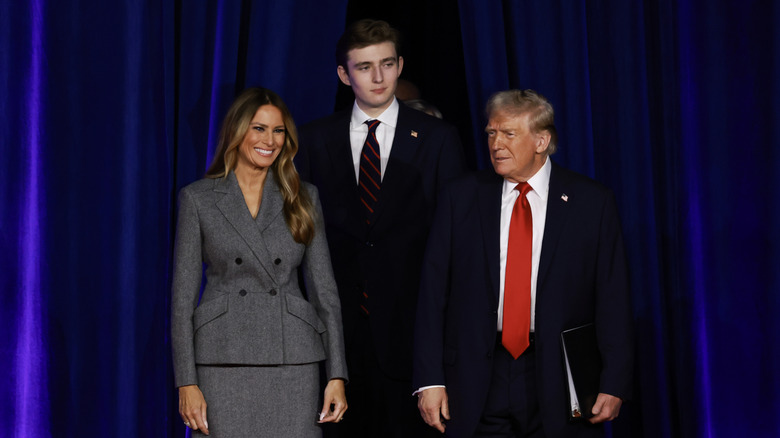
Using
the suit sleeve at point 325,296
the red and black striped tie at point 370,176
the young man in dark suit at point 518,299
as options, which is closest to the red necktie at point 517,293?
the young man in dark suit at point 518,299

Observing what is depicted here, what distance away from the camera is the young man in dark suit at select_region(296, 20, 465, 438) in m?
2.83

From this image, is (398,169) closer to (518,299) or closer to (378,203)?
(378,203)

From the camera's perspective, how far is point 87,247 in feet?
10.0

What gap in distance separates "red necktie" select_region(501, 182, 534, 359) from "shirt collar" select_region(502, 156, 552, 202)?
0.46 ft

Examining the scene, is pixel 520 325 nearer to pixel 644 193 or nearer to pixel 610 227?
pixel 610 227

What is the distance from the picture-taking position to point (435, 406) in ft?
7.88

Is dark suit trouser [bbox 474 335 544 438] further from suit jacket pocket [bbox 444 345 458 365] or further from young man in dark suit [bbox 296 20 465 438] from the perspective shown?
young man in dark suit [bbox 296 20 465 438]

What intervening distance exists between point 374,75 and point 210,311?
106 cm

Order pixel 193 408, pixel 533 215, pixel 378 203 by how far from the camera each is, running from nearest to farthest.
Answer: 1. pixel 193 408
2. pixel 533 215
3. pixel 378 203

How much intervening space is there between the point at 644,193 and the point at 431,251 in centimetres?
123

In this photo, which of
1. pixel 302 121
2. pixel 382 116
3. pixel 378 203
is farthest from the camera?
pixel 302 121

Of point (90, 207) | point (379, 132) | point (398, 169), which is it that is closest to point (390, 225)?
point (398, 169)

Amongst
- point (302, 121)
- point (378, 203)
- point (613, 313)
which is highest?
point (302, 121)

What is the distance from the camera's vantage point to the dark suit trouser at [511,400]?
2.41 metres
